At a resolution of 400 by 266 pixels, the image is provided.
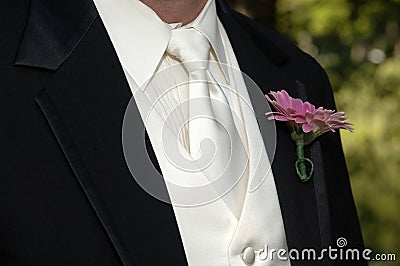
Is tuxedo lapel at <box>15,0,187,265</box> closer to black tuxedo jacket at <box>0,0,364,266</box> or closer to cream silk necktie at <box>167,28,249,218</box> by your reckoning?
black tuxedo jacket at <box>0,0,364,266</box>

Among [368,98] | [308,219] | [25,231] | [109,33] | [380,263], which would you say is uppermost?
[368,98]

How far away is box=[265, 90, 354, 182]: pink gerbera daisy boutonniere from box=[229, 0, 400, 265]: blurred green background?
257cm

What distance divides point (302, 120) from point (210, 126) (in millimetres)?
238

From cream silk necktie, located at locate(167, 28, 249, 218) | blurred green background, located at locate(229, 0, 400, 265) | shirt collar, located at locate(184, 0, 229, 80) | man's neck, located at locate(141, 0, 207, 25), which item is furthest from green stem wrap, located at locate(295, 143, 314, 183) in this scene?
blurred green background, located at locate(229, 0, 400, 265)

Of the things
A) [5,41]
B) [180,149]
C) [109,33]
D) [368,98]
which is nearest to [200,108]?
[180,149]

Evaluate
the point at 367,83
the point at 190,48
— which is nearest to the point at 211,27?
the point at 190,48

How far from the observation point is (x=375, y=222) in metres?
5.67

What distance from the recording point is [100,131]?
191 cm

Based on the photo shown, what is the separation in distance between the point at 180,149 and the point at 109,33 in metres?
0.29

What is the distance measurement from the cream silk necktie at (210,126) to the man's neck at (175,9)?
0.03 meters

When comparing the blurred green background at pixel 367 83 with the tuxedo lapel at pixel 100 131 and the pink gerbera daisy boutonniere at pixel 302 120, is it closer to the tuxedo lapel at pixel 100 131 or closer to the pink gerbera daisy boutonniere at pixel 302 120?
the pink gerbera daisy boutonniere at pixel 302 120

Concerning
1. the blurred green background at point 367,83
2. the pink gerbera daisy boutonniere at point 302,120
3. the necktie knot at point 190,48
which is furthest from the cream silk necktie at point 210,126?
the blurred green background at point 367,83

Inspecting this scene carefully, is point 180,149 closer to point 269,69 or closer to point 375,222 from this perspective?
point 269,69

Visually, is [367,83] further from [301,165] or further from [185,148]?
[185,148]
